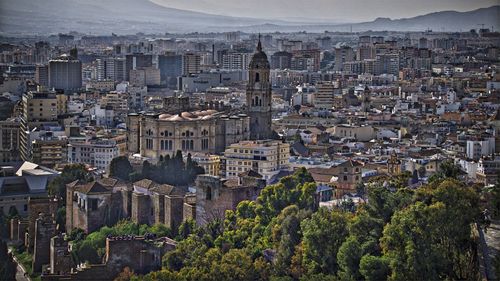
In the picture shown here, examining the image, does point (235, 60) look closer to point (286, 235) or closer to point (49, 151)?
point (49, 151)

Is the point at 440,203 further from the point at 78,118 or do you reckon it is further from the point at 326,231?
the point at 78,118

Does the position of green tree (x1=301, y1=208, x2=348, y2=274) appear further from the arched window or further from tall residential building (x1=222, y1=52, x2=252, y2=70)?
tall residential building (x1=222, y1=52, x2=252, y2=70)

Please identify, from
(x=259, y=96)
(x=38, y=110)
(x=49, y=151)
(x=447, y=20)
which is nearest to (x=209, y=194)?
(x=49, y=151)

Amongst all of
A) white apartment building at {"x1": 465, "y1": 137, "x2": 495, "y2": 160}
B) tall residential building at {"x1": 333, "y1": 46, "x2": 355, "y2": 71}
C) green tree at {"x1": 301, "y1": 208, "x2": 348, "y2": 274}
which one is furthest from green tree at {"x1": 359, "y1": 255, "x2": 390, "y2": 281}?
tall residential building at {"x1": 333, "y1": 46, "x2": 355, "y2": 71}

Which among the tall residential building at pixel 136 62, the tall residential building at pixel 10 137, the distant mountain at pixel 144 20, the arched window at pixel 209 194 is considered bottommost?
the tall residential building at pixel 10 137

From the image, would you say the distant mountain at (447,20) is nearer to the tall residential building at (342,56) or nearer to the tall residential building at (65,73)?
the tall residential building at (65,73)

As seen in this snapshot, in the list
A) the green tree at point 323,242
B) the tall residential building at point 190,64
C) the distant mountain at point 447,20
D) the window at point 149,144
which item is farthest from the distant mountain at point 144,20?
the green tree at point 323,242
